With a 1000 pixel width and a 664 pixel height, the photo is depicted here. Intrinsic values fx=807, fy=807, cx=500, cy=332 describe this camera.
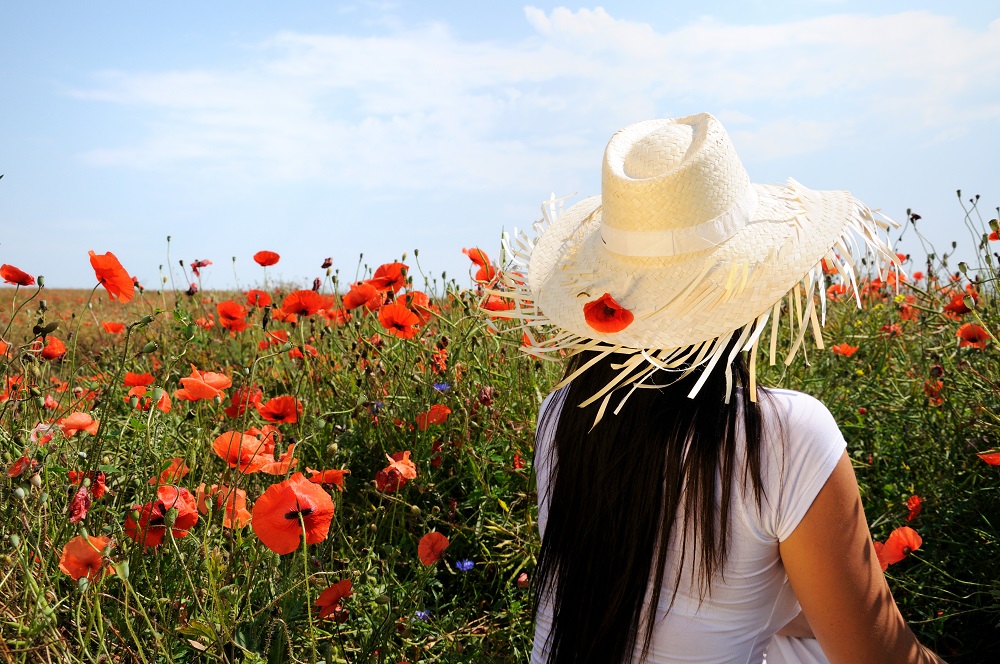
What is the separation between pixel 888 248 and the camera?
1.43 metres

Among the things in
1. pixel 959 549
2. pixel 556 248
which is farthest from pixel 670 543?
pixel 959 549

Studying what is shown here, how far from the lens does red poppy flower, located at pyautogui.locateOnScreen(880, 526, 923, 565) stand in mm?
1824

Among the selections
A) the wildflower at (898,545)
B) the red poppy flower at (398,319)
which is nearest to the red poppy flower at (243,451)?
the red poppy flower at (398,319)

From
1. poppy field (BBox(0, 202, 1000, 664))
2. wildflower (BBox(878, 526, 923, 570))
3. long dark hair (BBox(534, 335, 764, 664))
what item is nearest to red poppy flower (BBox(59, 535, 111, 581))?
poppy field (BBox(0, 202, 1000, 664))

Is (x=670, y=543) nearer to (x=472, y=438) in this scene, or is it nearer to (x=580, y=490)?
(x=580, y=490)

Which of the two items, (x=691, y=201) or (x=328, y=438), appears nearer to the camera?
(x=691, y=201)

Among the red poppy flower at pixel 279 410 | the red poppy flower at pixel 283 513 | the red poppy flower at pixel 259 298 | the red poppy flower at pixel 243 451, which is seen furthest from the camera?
the red poppy flower at pixel 259 298

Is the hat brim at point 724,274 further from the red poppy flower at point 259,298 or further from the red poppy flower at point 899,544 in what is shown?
the red poppy flower at point 259,298

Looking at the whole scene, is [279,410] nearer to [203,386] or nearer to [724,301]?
[203,386]

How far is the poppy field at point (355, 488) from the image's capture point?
63.9 inches

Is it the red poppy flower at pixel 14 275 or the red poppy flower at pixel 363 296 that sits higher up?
the red poppy flower at pixel 14 275

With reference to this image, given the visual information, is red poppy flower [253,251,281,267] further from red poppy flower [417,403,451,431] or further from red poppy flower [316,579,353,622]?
red poppy flower [316,579,353,622]

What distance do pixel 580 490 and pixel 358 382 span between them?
1857 millimetres

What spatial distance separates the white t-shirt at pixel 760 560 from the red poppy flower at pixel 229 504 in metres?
0.88
